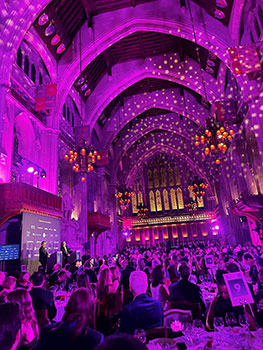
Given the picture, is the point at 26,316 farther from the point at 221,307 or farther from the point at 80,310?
the point at 221,307

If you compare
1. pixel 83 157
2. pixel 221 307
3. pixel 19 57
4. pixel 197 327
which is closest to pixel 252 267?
pixel 221 307

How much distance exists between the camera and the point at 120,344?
34.5 inches

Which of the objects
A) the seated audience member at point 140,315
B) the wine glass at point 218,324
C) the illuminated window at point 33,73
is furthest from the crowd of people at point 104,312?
the illuminated window at point 33,73

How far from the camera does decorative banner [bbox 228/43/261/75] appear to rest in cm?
880

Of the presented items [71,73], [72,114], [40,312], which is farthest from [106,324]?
[72,114]

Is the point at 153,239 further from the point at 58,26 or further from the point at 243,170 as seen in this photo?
the point at 58,26

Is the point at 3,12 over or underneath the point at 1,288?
over

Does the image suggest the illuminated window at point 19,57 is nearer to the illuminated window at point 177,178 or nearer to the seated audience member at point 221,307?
the seated audience member at point 221,307

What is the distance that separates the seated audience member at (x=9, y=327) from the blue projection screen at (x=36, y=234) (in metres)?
8.02

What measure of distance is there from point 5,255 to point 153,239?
83.8ft

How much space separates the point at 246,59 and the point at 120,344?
10.4 meters

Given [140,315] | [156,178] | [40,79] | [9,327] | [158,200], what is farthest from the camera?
[156,178]

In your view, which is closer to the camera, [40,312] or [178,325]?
[178,325]

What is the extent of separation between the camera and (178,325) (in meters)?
2.36
